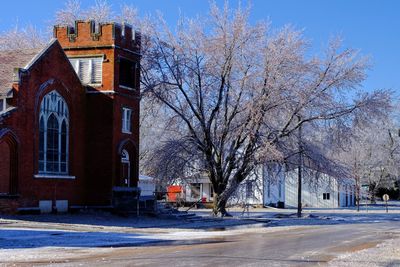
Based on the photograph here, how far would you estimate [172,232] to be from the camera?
28.7 metres

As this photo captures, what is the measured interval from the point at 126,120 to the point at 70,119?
396cm

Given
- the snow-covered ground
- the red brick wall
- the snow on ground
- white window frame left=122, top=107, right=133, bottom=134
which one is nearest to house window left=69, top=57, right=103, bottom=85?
the red brick wall

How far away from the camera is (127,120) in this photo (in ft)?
129

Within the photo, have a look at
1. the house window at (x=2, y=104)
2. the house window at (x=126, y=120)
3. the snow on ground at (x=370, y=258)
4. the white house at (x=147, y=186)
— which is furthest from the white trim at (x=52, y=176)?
the snow on ground at (x=370, y=258)

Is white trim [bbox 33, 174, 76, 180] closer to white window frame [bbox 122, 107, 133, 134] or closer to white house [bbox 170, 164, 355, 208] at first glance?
white window frame [bbox 122, 107, 133, 134]

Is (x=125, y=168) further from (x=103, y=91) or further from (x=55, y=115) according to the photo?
(x=55, y=115)

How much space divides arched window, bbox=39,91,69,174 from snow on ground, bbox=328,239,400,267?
20.3m

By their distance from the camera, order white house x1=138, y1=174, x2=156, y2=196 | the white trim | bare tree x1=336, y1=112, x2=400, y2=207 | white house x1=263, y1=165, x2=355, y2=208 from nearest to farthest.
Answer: the white trim < white house x1=138, y1=174, x2=156, y2=196 < white house x1=263, y1=165, x2=355, y2=208 < bare tree x1=336, y1=112, x2=400, y2=207

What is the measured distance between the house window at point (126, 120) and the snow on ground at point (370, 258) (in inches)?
Result: 867

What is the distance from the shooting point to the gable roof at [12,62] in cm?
3291

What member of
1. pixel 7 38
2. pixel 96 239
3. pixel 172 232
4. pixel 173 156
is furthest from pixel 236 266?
pixel 7 38

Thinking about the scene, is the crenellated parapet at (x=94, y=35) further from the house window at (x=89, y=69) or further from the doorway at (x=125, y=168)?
the doorway at (x=125, y=168)

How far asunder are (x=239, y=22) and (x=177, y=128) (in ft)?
27.6

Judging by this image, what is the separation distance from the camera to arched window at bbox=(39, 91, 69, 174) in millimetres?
34250
